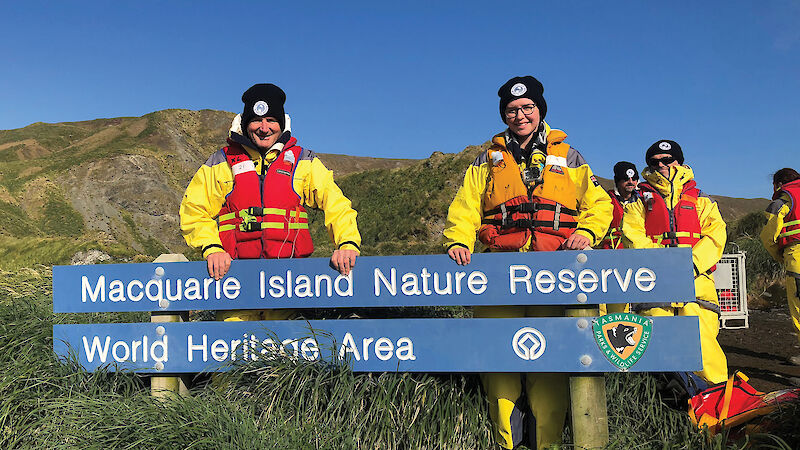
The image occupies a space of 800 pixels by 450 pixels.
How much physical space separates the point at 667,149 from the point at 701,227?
730mm

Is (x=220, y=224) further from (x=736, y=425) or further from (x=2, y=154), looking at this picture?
(x=2, y=154)

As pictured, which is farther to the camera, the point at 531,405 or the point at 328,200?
the point at 328,200

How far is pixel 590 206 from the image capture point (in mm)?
3139

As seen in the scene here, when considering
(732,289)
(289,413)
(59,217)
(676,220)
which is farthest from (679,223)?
Result: (59,217)

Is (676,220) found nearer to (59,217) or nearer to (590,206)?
(590,206)

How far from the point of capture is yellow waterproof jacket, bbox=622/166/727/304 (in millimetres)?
4504

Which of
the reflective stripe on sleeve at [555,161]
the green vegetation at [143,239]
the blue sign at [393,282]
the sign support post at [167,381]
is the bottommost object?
the sign support post at [167,381]

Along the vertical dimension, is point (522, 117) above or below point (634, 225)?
above

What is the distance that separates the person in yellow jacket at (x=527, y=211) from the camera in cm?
294

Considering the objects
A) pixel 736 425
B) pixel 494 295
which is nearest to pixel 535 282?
pixel 494 295

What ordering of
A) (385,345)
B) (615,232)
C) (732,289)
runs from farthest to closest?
(732,289) < (615,232) < (385,345)

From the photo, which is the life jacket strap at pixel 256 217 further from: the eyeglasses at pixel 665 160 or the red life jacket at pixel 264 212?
the eyeglasses at pixel 665 160

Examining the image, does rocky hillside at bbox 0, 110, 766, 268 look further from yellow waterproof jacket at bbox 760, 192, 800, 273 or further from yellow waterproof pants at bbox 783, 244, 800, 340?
yellow waterproof pants at bbox 783, 244, 800, 340

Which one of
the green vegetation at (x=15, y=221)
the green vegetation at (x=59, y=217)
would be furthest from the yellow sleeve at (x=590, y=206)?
the green vegetation at (x=59, y=217)
